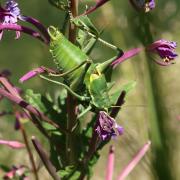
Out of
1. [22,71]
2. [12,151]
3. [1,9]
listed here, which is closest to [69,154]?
[1,9]

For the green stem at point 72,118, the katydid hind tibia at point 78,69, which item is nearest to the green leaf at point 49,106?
the green stem at point 72,118

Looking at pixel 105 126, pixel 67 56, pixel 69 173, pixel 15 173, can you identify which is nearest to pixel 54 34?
pixel 67 56

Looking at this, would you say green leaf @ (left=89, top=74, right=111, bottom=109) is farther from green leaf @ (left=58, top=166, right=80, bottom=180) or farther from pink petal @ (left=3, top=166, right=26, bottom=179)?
pink petal @ (left=3, top=166, right=26, bottom=179)

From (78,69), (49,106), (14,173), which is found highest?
Result: (78,69)

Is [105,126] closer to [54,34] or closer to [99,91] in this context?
[99,91]

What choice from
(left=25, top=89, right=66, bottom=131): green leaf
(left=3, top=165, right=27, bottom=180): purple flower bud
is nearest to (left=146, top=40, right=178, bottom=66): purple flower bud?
(left=25, top=89, right=66, bottom=131): green leaf

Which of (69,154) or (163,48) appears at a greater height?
(163,48)

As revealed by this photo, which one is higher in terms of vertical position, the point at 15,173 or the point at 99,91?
the point at 99,91

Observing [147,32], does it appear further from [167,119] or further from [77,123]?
[77,123]
